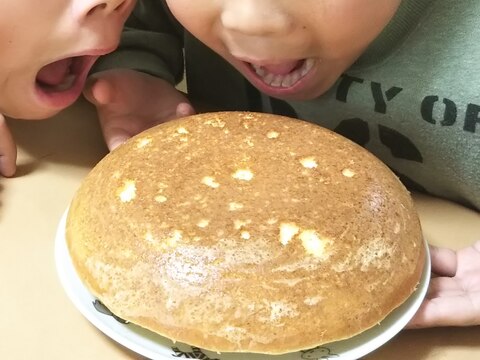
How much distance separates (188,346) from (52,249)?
208 mm

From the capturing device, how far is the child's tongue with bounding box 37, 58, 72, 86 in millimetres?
834

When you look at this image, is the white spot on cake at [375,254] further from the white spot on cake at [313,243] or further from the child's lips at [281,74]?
the child's lips at [281,74]

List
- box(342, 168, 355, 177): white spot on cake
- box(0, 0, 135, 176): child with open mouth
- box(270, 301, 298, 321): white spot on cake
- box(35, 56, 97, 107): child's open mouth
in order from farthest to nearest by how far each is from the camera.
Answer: box(35, 56, 97, 107): child's open mouth, box(0, 0, 135, 176): child with open mouth, box(342, 168, 355, 177): white spot on cake, box(270, 301, 298, 321): white spot on cake

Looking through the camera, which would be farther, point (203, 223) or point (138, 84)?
point (138, 84)

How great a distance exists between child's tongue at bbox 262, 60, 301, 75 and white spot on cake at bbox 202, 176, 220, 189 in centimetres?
25

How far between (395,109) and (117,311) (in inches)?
17.6

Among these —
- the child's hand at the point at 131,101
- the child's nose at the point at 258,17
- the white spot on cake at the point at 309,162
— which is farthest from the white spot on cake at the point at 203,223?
the child's hand at the point at 131,101

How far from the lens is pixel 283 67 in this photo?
2.60 ft

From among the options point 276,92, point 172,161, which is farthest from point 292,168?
point 276,92

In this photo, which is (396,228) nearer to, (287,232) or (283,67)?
(287,232)

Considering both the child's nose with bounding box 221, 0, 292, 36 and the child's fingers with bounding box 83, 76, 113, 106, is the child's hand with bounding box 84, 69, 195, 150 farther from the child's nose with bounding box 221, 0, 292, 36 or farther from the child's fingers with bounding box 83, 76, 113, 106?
the child's nose with bounding box 221, 0, 292, 36

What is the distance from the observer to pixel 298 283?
491 millimetres

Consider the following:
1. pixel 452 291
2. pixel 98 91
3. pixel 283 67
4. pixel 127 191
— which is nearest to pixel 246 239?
pixel 127 191

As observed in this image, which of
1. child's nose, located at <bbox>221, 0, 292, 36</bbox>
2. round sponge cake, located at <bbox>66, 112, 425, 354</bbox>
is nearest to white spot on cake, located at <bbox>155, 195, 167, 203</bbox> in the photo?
round sponge cake, located at <bbox>66, 112, 425, 354</bbox>
